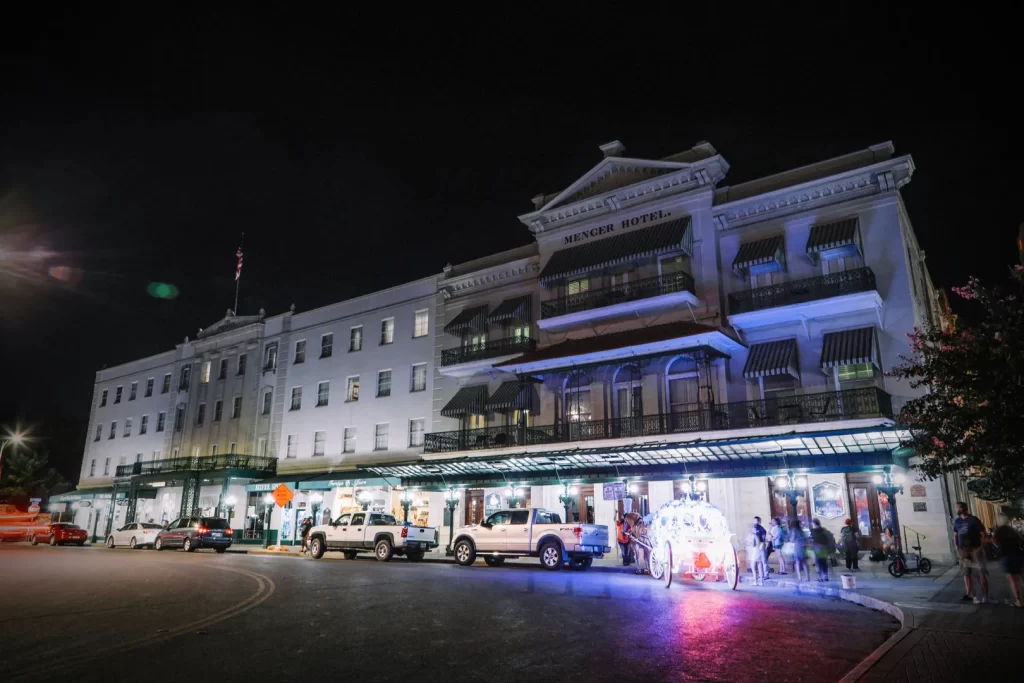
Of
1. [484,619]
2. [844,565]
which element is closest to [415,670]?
[484,619]

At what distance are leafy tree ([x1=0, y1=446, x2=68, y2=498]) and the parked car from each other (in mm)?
32968

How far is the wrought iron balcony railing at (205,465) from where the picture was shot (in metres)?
39.5

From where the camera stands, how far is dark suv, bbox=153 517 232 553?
3022 centimetres

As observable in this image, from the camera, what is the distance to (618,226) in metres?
28.7

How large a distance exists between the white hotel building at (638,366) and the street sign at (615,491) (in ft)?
0.87

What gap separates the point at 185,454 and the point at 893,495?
137 feet

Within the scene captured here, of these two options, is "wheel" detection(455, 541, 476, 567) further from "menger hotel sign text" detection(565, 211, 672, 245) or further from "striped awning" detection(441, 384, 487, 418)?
"menger hotel sign text" detection(565, 211, 672, 245)

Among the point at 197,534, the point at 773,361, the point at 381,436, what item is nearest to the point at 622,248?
the point at 773,361

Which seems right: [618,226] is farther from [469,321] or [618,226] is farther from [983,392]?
[983,392]

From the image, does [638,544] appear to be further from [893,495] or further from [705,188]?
[705,188]

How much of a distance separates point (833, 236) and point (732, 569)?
13036 millimetres

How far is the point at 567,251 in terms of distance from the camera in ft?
96.7

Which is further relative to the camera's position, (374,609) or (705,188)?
(705,188)

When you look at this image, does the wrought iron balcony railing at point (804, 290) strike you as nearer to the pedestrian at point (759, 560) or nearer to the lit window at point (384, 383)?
the pedestrian at point (759, 560)
